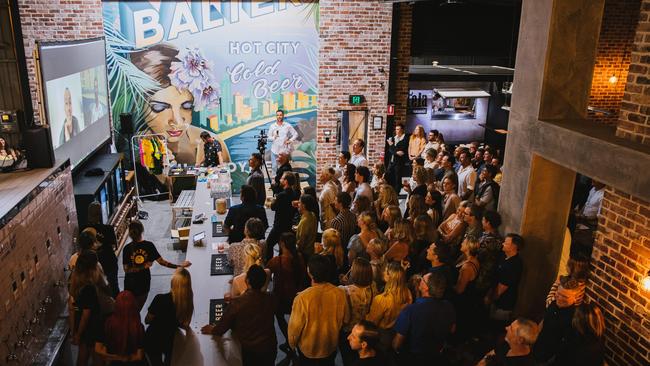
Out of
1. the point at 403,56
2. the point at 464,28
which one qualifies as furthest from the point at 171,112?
the point at 464,28

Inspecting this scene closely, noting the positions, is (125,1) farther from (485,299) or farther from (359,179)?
(485,299)

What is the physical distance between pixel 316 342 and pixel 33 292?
2.80 meters

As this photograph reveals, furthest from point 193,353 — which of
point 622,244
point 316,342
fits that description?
point 622,244

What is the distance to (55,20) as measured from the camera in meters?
9.63

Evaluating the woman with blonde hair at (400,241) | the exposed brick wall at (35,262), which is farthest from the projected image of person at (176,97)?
the woman with blonde hair at (400,241)

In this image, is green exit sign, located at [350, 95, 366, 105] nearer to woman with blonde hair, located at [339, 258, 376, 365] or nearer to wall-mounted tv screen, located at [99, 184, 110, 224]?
wall-mounted tv screen, located at [99, 184, 110, 224]

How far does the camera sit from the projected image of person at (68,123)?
7.59 m

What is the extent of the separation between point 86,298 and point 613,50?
37.4ft

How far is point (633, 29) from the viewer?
11281 millimetres

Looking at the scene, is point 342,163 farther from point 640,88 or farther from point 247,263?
point 640,88

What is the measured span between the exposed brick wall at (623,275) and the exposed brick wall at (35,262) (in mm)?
5068

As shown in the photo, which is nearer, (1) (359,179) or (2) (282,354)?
(2) (282,354)

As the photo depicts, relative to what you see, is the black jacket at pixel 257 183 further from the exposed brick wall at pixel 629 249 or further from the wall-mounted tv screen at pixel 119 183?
the exposed brick wall at pixel 629 249

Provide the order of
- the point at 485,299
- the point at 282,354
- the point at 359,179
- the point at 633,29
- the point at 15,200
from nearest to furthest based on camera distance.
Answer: the point at 15,200, the point at 485,299, the point at 282,354, the point at 359,179, the point at 633,29
